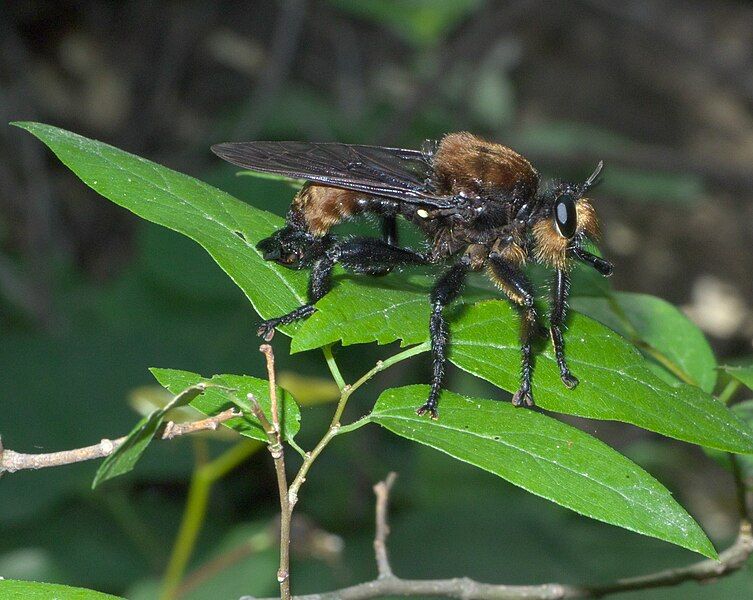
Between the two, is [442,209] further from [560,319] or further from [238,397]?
[238,397]

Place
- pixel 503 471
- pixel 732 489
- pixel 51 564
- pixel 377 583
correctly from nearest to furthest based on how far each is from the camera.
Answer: pixel 503 471 → pixel 377 583 → pixel 51 564 → pixel 732 489

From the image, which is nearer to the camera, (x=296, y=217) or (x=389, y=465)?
(x=296, y=217)

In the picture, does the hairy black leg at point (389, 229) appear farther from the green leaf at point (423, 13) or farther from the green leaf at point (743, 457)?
the green leaf at point (423, 13)

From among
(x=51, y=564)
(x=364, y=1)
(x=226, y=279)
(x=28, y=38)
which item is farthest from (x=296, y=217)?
(x=28, y=38)

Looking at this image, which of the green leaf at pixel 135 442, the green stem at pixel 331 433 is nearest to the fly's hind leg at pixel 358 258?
the green stem at pixel 331 433

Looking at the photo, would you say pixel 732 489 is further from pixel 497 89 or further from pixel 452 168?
pixel 452 168

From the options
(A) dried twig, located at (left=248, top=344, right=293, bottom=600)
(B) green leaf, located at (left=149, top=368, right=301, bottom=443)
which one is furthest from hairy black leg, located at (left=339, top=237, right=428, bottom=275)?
(A) dried twig, located at (left=248, top=344, right=293, bottom=600)
